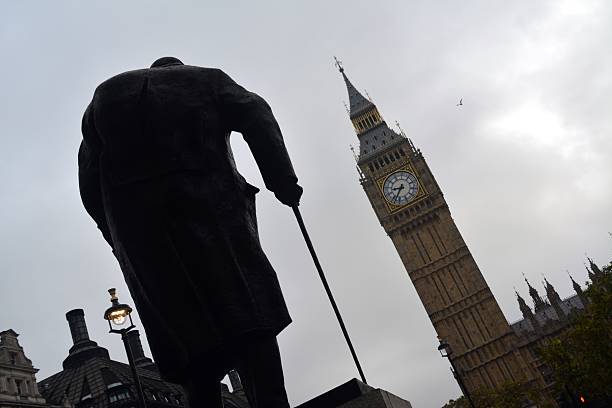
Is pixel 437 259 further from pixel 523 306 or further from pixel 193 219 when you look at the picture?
pixel 193 219

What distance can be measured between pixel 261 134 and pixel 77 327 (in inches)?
2308

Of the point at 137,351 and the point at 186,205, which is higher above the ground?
the point at 137,351

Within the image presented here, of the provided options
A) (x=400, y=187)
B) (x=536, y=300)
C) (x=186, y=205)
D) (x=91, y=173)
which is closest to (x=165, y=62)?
(x=91, y=173)

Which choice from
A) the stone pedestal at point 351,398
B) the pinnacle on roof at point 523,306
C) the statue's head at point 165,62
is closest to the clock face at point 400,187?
the pinnacle on roof at point 523,306

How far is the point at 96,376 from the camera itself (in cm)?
4366

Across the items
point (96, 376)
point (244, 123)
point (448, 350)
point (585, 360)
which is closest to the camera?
point (244, 123)

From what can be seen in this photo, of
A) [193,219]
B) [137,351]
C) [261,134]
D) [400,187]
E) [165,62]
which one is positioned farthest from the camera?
[400,187]

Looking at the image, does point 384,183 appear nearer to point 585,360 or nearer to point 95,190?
point 585,360

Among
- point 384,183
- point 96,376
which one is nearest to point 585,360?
point 96,376

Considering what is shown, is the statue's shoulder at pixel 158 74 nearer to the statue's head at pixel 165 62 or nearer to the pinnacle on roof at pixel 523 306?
the statue's head at pixel 165 62

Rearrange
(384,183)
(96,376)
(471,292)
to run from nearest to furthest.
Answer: (96,376) < (471,292) < (384,183)

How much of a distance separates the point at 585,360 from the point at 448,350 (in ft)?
35.0

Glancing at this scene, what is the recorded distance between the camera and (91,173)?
13.7 feet

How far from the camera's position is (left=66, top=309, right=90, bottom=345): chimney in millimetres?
56625
